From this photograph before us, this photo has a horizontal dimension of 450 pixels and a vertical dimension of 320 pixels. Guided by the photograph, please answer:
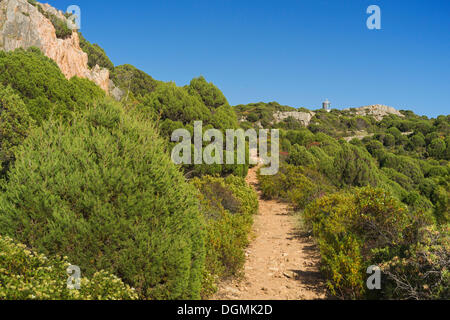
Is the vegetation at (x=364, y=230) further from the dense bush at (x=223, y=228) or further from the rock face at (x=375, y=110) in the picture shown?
the rock face at (x=375, y=110)

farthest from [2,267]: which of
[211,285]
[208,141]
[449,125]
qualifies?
[449,125]

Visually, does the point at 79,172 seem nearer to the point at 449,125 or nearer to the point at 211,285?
the point at 211,285

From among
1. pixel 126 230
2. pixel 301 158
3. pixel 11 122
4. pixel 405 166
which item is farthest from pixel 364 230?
pixel 405 166

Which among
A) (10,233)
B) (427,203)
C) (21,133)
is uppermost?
(21,133)

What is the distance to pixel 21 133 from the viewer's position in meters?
7.39

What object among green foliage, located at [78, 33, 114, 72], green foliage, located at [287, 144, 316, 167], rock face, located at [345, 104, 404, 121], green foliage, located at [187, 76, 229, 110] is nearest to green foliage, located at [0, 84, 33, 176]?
green foliage, located at [187, 76, 229, 110]

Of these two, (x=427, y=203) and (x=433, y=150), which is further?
(x=433, y=150)

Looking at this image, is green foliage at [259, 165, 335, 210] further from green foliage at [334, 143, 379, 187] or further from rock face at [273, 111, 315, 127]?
rock face at [273, 111, 315, 127]

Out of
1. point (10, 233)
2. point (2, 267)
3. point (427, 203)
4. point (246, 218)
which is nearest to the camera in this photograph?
point (2, 267)

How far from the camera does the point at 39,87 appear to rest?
395 inches

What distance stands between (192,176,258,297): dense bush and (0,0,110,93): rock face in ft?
81.7

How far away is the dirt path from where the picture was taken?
522cm
